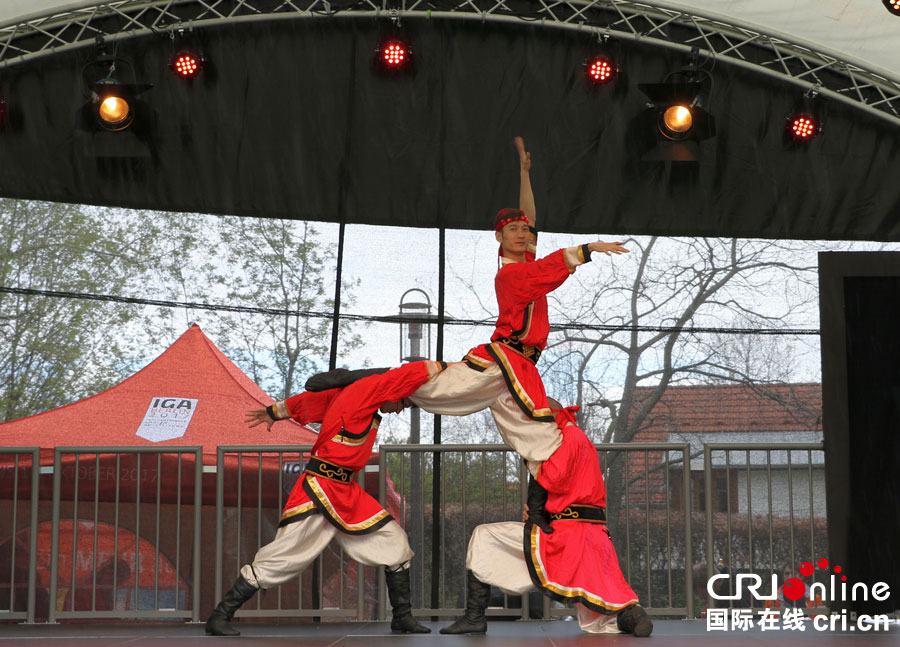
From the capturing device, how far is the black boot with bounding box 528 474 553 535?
4281 mm

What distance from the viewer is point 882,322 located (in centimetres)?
509

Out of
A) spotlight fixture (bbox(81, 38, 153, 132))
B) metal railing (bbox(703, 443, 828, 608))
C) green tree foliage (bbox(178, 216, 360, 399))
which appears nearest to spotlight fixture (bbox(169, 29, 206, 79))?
spotlight fixture (bbox(81, 38, 153, 132))

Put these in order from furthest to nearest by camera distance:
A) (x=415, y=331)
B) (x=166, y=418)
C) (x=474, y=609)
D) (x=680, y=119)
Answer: (x=415, y=331) → (x=680, y=119) → (x=166, y=418) → (x=474, y=609)

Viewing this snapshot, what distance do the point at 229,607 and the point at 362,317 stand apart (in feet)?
7.88

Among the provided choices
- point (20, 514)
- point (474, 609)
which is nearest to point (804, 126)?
point (474, 609)

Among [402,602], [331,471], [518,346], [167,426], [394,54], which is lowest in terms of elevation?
[402,602]

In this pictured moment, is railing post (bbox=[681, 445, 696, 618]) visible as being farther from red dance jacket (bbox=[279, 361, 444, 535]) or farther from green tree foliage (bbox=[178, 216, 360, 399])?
green tree foliage (bbox=[178, 216, 360, 399])

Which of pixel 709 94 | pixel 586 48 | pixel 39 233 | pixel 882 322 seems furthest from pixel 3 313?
pixel 882 322

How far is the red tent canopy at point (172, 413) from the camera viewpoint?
5.90 metres

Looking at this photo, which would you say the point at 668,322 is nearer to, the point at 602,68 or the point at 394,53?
the point at 602,68

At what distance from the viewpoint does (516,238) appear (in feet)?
15.1

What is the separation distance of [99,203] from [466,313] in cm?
237

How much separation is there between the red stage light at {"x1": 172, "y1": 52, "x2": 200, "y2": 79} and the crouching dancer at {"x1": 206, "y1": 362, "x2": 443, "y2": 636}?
2.94 meters

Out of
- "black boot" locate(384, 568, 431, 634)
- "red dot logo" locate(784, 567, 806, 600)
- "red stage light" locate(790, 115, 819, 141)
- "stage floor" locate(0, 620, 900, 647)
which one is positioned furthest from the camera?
"red stage light" locate(790, 115, 819, 141)
